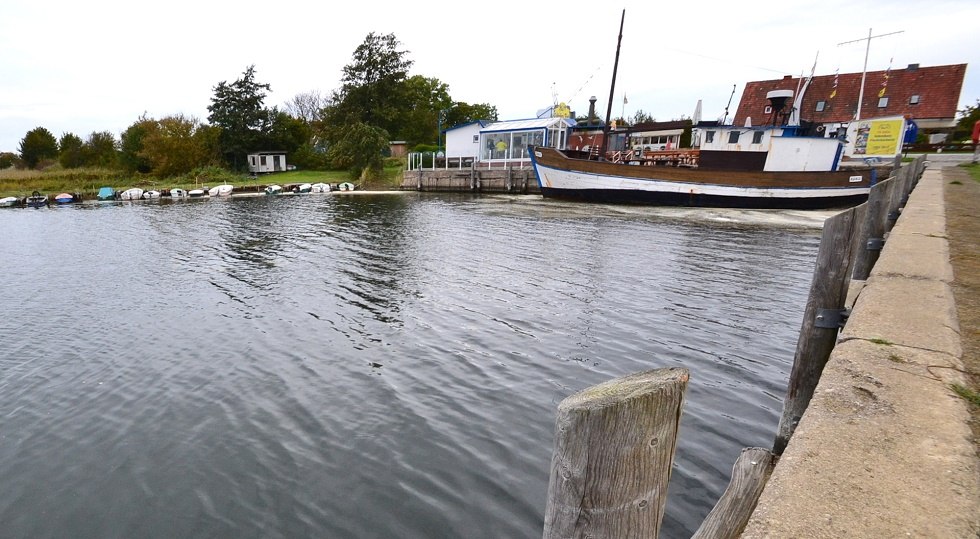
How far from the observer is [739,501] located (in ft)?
6.70

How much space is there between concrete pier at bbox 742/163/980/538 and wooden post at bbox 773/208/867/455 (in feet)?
0.58

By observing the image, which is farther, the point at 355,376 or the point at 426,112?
the point at 426,112

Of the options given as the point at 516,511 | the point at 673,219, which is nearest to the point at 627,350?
the point at 516,511

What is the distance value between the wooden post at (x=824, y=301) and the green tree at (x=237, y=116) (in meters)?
59.7

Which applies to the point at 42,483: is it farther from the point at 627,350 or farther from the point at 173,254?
the point at 173,254

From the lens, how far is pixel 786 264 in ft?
43.9

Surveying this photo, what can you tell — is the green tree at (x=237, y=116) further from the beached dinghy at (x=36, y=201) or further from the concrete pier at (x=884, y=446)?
the concrete pier at (x=884, y=446)

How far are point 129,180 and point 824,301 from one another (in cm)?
6016

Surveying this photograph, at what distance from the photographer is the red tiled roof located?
43.2 m

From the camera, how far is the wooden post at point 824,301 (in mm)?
3350

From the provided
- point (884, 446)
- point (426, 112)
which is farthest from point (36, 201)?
point (884, 446)

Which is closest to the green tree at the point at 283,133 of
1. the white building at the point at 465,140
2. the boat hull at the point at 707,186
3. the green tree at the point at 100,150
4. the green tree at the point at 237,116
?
the green tree at the point at 237,116

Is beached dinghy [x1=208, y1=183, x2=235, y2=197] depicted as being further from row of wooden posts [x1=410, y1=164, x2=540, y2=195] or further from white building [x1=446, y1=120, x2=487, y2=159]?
white building [x1=446, y1=120, x2=487, y2=159]

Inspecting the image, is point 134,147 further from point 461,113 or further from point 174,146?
point 461,113
